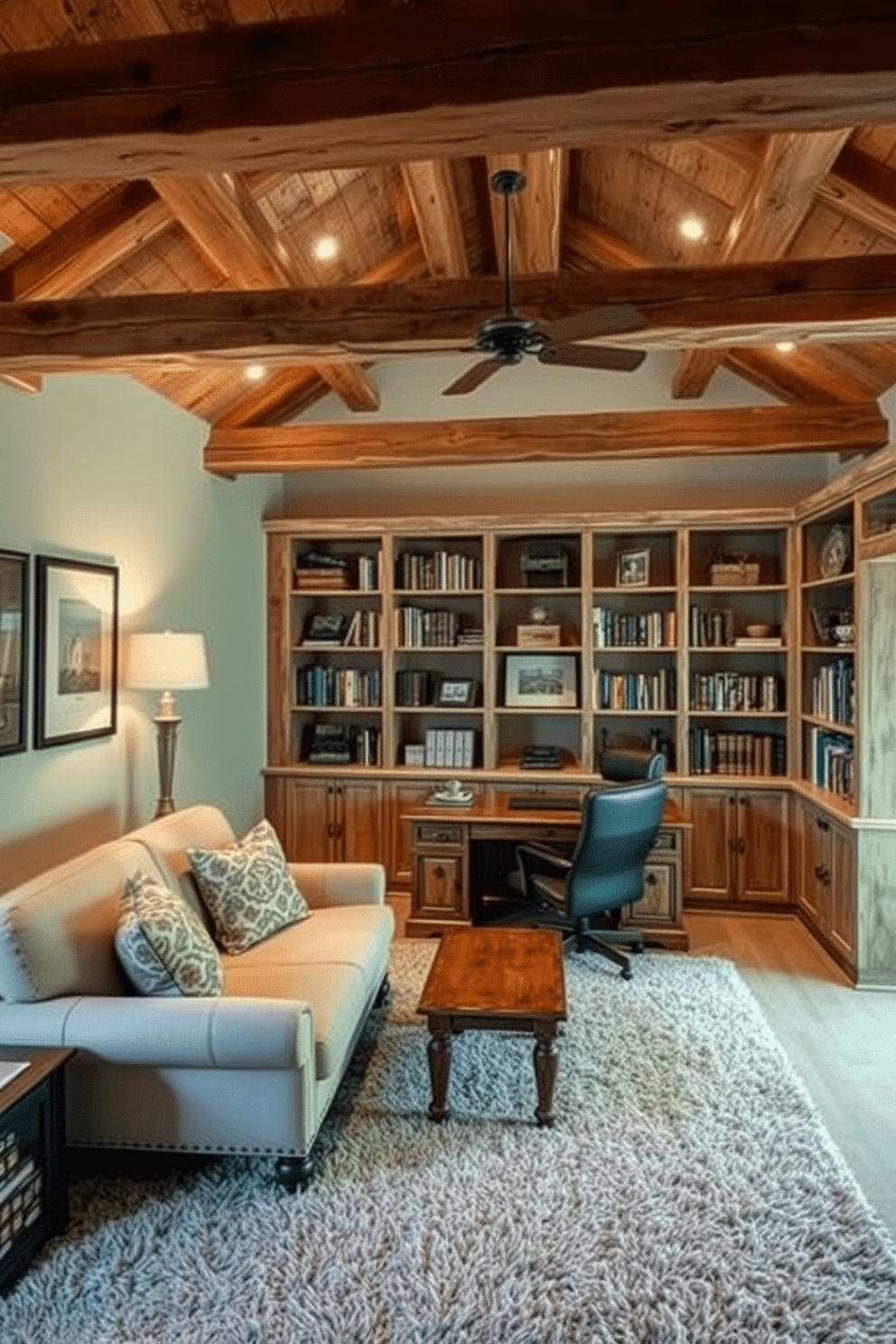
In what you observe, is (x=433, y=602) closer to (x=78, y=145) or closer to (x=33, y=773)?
(x=33, y=773)

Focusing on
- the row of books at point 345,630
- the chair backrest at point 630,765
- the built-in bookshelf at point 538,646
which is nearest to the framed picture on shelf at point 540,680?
the built-in bookshelf at point 538,646

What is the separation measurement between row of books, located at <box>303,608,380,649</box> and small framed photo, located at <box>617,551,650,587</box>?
5.31 ft

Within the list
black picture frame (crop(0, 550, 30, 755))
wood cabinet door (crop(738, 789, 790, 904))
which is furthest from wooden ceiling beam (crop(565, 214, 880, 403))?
black picture frame (crop(0, 550, 30, 755))

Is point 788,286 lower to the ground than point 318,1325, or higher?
higher

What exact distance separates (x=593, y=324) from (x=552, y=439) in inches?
87.9

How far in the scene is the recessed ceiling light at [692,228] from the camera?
385 centimetres

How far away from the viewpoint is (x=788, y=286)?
289 cm

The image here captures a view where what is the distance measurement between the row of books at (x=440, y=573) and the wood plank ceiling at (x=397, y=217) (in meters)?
1.21

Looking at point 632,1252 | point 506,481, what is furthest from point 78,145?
point 506,481

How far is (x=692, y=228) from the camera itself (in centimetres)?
391

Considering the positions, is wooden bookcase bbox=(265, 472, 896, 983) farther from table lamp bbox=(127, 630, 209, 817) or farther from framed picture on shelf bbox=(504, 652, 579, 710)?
table lamp bbox=(127, 630, 209, 817)

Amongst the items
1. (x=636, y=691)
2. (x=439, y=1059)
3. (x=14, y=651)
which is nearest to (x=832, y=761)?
(x=636, y=691)

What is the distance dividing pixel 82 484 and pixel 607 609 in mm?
3240

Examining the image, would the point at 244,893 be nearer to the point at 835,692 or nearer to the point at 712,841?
the point at 712,841
